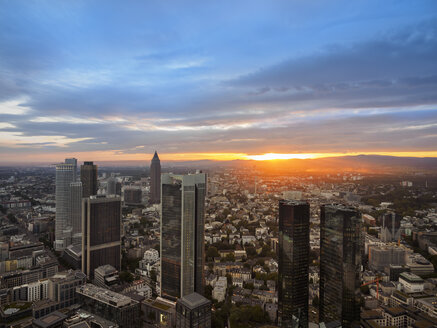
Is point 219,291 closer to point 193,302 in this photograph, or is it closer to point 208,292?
point 208,292

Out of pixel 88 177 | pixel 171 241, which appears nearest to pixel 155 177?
pixel 88 177

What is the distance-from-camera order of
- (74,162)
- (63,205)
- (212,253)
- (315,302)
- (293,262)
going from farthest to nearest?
(74,162) < (63,205) < (212,253) < (315,302) < (293,262)

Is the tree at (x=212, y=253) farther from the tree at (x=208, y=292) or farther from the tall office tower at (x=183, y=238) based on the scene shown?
the tall office tower at (x=183, y=238)

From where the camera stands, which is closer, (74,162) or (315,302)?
(315,302)

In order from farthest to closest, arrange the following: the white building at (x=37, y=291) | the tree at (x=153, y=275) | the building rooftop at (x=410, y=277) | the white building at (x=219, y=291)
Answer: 1. the tree at (x=153, y=275)
2. the building rooftop at (x=410, y=277)
3. the white building at (x=219, y=291)
4. the white building at (x=37, y=291)

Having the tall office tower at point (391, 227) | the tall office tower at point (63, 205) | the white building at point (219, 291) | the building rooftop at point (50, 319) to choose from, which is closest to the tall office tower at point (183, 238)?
the white building at point (219, 291)
